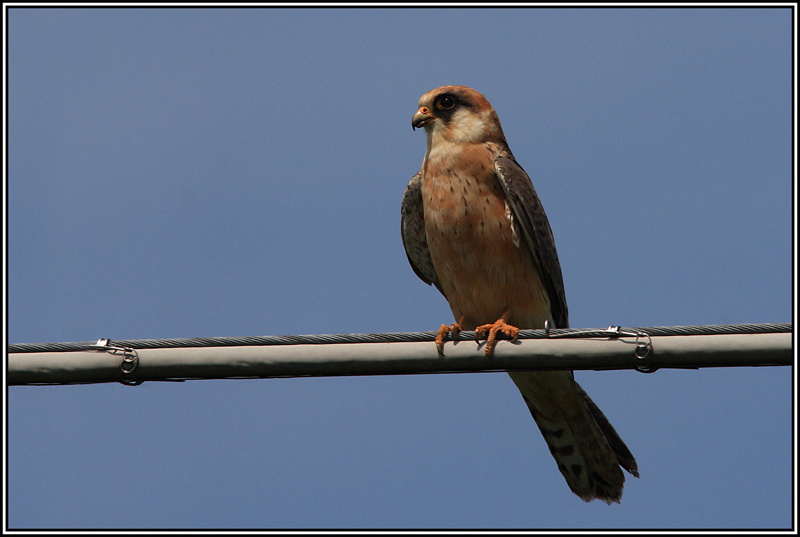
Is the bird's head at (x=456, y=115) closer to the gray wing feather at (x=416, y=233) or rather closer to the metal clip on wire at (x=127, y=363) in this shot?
the gray wing feather at (x=416, y=233)

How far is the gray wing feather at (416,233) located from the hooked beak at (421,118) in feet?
1.28

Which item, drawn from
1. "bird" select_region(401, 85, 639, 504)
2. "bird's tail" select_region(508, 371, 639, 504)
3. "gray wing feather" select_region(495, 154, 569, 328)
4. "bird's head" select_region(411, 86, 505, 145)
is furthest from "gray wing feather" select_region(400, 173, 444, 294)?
"bird's tail" select_region(508, 371, 639, 504)

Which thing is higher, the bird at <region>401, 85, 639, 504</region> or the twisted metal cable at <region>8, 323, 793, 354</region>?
the bird at <region>401, 85, 639, 504</region>

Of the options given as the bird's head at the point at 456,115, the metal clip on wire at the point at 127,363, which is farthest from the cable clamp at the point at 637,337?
the bird's head at the point at 456,115

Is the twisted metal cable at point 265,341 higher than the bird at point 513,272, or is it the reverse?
the bird at point 513,272

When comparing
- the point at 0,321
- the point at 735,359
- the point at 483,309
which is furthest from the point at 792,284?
the point at 0,321

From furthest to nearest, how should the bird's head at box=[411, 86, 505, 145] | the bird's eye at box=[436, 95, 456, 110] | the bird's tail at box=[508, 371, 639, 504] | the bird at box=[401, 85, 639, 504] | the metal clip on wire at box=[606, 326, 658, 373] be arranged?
the bird's eye at box=[436, 95, 456, 110], the bird's head at box=[411, 86, 505, 145], the bird at box=[401, 85, 639, 504], the bird's tail at box=[508, 371, 639, 504], the metal clip on wire at box=[606, 326, 658, 373]

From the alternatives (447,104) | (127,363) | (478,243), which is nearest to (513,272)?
(478,243)

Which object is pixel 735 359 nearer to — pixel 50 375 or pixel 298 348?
pixel 298 348

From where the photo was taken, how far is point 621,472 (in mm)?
5301

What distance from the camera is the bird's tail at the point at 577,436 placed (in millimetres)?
5324

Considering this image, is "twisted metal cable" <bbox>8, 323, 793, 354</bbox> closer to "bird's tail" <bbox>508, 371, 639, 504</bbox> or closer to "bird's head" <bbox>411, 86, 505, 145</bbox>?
"bird's tail" <bbox>508, 371, 639, 504</bbox>

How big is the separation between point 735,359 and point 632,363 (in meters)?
0.40

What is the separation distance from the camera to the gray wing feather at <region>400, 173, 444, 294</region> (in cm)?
618
